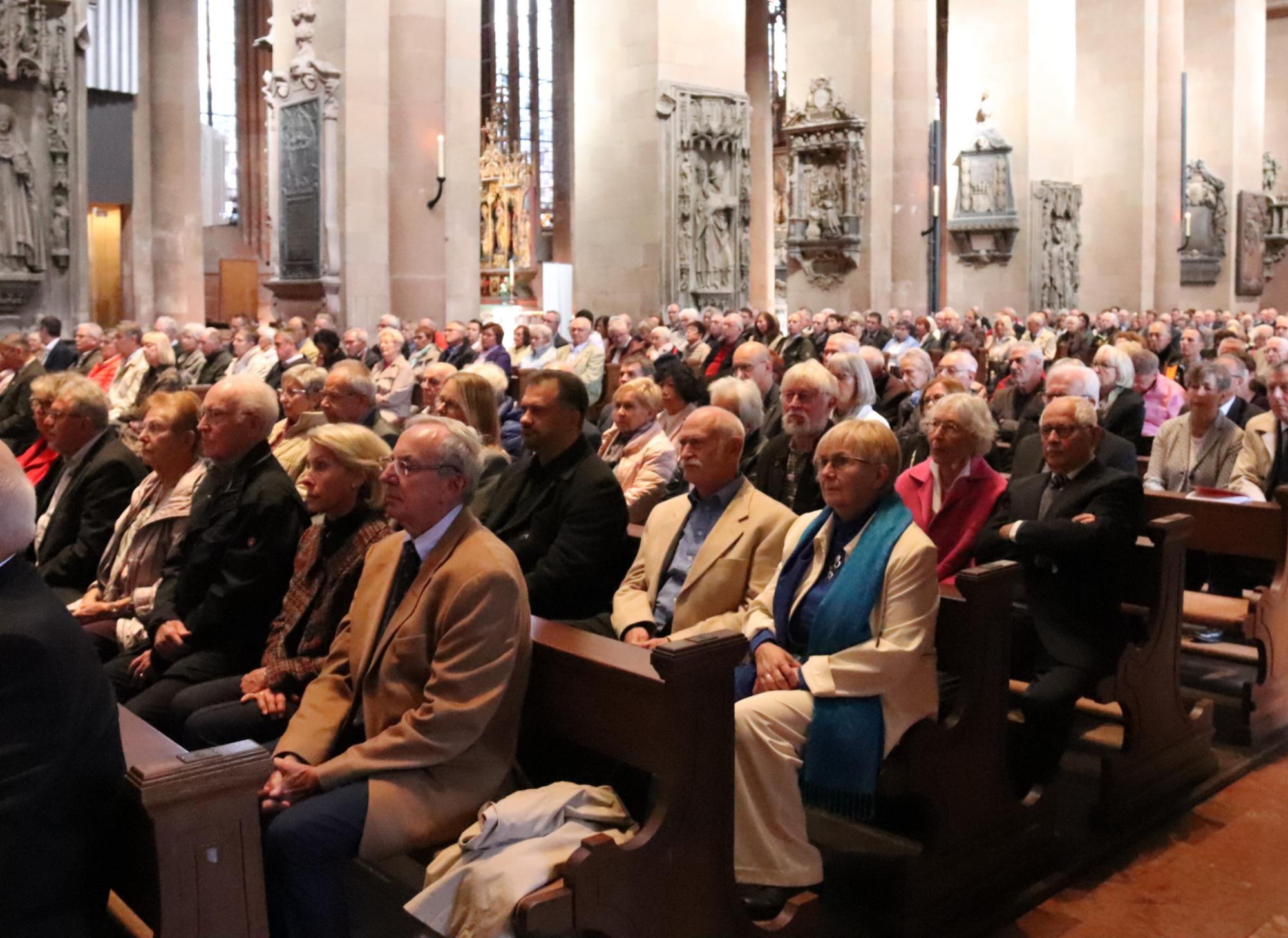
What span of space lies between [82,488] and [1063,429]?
12.9ft

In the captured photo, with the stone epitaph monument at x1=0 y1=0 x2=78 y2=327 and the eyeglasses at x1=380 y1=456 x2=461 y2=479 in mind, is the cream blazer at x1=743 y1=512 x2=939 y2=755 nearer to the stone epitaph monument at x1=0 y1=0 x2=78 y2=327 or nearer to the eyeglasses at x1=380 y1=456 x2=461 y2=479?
the eyeglasses at x1=380 y1=456 x2=461 y2=479

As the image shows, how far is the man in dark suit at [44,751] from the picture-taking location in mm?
2115

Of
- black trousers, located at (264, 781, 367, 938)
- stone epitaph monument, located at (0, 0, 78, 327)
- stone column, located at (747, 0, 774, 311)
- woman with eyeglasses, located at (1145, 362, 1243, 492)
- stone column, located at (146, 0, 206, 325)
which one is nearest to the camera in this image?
black trousers, located at (264, 781, 367, 938)

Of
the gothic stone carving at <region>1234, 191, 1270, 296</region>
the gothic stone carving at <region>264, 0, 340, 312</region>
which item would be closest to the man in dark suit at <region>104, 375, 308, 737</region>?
the gothic stone carving at <region>264, 0, 340, 312</region>

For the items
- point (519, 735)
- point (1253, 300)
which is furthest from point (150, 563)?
point (1253, 300)

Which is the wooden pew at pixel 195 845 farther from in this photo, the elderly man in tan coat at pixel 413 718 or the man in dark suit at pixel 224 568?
the man in dark suit at pixel 224 568

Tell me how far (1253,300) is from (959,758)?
27871 millimetres

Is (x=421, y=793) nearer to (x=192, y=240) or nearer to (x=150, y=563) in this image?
(x=150, y=563)

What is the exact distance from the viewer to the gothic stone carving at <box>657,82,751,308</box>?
14.7 m

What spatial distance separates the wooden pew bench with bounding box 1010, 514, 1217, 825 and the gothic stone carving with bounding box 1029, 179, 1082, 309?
Result: 16.9 metres

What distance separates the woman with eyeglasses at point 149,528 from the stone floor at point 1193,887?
124 inches

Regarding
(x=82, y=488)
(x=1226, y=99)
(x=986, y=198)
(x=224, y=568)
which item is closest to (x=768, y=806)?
(x=224, y=568)

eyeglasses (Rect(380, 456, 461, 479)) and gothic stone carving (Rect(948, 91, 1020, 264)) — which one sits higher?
gothic stone carving (Rect(948, 91, 1020, 264))

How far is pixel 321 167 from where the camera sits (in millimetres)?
13539
